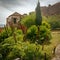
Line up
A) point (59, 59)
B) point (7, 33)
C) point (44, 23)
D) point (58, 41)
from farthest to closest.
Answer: point (44, 23), point (58, 41), point (7, 33), point (59, 59)

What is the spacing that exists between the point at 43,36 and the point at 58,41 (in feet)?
6.19

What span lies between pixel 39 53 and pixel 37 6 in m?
14.1

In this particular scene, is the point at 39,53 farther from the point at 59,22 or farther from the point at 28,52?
the point at 59,22

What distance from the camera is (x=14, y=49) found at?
1568cm

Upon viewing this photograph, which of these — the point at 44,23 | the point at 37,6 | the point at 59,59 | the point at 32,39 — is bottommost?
the point at 59,59

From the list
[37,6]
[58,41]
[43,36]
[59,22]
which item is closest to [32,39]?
[43,36]

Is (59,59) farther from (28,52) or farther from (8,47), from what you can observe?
(8,47)

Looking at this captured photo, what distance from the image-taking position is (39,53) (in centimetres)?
1527

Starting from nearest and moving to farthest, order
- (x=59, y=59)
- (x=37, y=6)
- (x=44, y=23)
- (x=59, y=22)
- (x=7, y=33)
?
(x=59, y=59) → (x=7, y=33) → (x=44, y=23) → (x=37, y=6) → (x=59, y=22)

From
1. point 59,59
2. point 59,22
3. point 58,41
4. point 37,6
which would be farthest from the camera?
point 59,22

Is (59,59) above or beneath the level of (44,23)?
beneath

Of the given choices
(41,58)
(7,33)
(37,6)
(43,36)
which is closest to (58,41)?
(43,36)

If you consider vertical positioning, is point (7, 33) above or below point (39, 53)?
above

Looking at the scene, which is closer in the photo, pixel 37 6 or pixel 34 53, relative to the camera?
pixel 34 53
